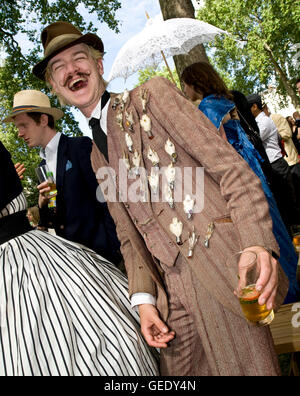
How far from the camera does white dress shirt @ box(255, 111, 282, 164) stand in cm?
564

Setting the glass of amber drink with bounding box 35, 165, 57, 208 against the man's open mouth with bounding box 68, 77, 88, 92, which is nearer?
the man's open mouth with bounding box 68, 77, 88, 92

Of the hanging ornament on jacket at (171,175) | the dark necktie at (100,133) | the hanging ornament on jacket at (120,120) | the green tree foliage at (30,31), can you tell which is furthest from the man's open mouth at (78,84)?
the green tree foliage at (30,31)

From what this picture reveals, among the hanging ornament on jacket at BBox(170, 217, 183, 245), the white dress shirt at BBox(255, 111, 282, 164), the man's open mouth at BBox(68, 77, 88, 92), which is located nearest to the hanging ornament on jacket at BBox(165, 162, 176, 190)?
the hanging ornament on jacket at BBox(170, 217, 183, 245)

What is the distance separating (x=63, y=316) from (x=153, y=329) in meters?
0.42

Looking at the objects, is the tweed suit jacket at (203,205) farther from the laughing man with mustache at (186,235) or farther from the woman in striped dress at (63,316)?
the woman in striped dress at (63,316)

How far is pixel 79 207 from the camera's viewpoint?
2.78m

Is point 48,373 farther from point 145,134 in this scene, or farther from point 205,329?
point 145,134

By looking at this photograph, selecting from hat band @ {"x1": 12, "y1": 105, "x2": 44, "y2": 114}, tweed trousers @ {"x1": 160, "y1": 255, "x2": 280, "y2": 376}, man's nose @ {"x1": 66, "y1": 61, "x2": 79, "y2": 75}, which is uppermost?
hat band @ {"x1": 12, "y1": 105, "x2": 44, "y2": 114}

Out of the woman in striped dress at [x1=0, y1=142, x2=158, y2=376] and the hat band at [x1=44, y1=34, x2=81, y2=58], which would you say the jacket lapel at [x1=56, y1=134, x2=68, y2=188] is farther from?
the hat band at [x1=44, y1=34, x2=81, y2=58]

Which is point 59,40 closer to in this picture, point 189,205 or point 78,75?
point 78,75

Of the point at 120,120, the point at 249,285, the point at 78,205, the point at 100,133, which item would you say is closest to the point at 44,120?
the point at 78,205

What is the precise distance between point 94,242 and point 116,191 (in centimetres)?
94

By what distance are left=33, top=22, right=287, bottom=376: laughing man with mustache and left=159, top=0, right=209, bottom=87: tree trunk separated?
13.7 feet

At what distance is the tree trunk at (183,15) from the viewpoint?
5.66 m
